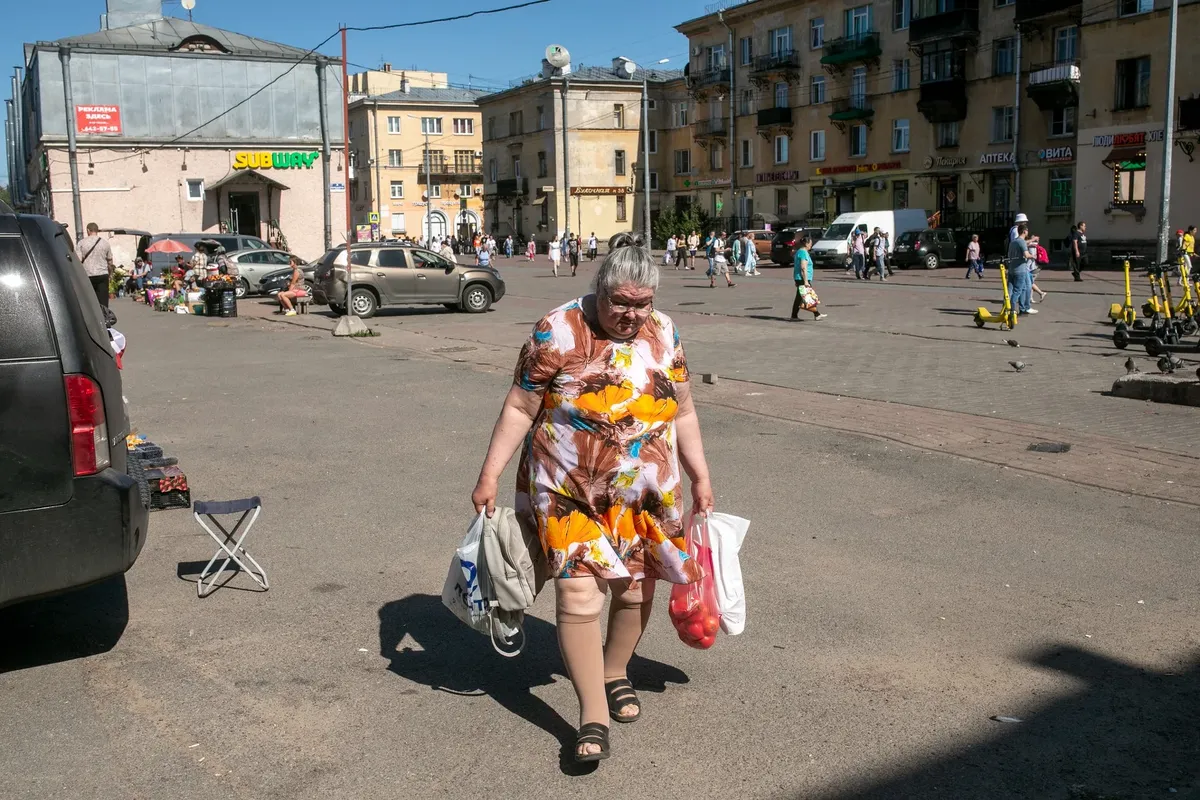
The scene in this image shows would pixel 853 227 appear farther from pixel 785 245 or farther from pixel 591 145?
pixel 591 145

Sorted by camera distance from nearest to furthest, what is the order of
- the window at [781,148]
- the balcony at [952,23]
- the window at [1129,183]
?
the window at [1129,183], the balcony at [952,23], the window at [781,148]

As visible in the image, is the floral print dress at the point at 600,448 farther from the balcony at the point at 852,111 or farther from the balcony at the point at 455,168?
the balcony at the point at 455,168

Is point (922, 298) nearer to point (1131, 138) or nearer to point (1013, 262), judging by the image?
point (1013, 262)

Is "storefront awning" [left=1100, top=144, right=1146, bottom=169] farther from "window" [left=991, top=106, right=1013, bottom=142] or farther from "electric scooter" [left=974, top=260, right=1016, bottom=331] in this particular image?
"electric scooter" [left=974, top=260, right=1016, bottom=331]

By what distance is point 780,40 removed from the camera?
58688 millimetres

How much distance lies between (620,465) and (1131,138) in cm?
4024

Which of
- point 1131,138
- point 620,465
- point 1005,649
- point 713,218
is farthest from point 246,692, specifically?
point 713,218

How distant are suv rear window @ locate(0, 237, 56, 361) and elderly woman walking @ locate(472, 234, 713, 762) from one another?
5.58ft

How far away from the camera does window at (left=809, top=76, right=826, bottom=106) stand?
56781 mm

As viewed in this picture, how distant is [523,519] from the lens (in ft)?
13.0

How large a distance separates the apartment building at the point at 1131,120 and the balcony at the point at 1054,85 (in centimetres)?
276

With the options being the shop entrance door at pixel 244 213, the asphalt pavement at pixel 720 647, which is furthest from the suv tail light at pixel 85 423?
the shop entrance door at pixel 244 213

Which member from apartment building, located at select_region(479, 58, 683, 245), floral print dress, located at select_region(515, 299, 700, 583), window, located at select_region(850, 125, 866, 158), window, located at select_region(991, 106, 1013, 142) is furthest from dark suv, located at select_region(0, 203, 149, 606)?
apartment building, located at select_region(479, 58, 683, 245)

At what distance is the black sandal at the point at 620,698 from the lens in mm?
4055
